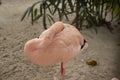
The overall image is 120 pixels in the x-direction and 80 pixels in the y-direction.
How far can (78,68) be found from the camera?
210 cm

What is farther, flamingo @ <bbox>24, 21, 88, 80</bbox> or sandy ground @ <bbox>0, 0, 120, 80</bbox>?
sandy ground @ <bbox>0, 0, 120, 80</bbox>

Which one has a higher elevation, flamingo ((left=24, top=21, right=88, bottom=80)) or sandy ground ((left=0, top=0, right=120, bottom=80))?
flamingo ((left=24, top=21, right=88, bottom=80))

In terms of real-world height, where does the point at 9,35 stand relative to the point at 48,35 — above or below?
below

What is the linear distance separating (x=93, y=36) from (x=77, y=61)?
511 mm

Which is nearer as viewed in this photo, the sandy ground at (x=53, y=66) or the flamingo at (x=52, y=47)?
the flamingo at (x=52, y=47)

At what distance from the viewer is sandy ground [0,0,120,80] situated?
Result: 2002mm

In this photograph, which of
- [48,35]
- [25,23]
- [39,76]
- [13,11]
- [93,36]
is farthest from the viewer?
[13,11]

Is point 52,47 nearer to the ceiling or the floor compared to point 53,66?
nearer to the ceiling

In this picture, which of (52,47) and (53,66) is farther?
(53,66)

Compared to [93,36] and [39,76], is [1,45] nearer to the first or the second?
[39,76]

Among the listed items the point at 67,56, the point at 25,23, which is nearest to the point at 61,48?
the point at 67,56

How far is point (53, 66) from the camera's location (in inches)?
83.5

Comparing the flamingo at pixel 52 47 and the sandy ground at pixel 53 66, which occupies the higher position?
the flamingo at pixel 52 47

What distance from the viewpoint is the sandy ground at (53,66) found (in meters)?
2.00
